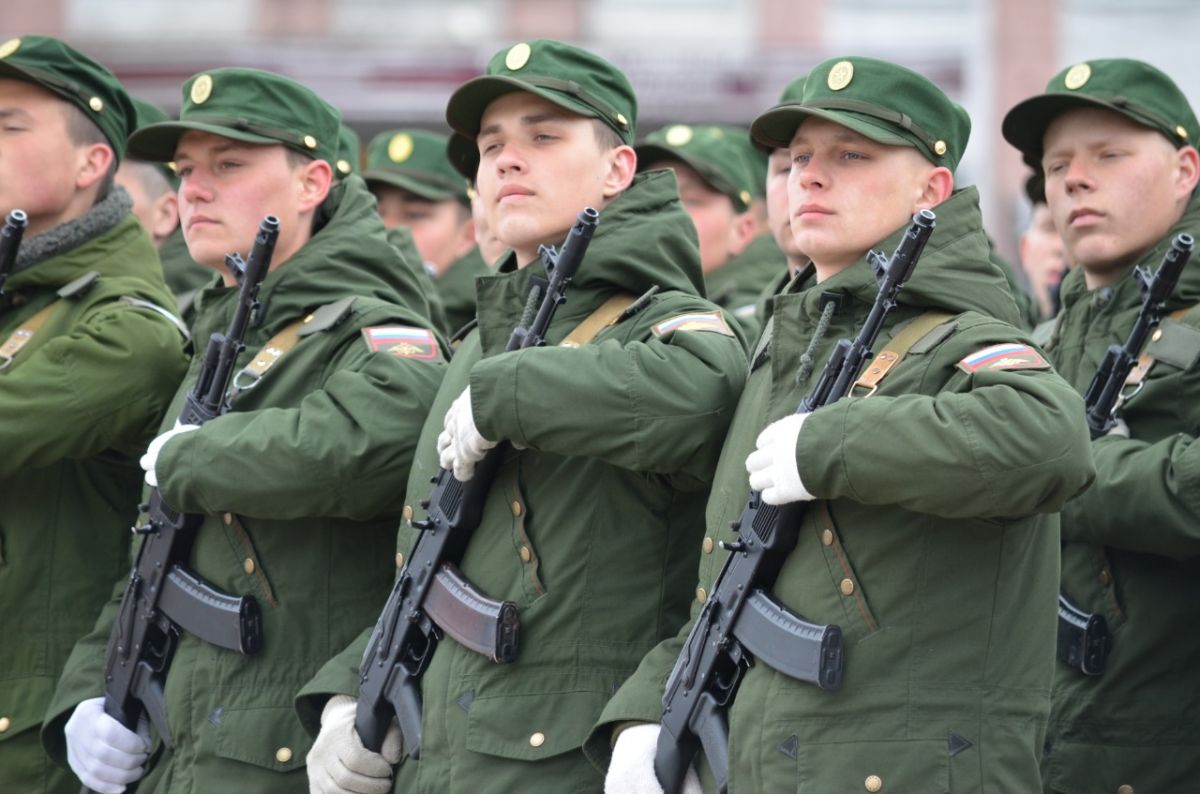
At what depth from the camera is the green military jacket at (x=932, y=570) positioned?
3488 mm

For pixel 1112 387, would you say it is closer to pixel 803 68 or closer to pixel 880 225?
pixel 880 225

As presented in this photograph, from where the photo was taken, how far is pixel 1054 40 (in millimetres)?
20719

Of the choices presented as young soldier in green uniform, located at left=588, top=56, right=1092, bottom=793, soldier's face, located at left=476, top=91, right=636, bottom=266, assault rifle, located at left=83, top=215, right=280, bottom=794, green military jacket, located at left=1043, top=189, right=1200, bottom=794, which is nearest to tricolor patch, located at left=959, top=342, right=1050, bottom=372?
young soldier in green uniform, located at left=588, top=56, right=1092, bottom=793

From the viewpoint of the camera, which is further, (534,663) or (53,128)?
(53,128)

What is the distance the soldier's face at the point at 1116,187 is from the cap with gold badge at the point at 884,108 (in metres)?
0.95

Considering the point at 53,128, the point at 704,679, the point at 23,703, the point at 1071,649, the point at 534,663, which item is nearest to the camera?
the point at 704,679

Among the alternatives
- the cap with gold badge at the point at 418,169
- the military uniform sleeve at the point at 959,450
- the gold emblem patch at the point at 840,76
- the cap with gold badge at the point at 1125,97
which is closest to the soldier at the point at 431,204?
the cap with gold badge at the point at 418,169

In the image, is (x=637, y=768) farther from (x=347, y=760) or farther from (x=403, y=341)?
(x=403, y=341)

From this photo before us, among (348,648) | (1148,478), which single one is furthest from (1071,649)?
(348,648)

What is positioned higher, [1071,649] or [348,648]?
[1071,649]

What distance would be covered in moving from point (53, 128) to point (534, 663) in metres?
2.66

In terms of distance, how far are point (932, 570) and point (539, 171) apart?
159 cm

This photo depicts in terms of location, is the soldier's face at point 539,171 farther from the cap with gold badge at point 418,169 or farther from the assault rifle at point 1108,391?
the cap with gold badge at point 418,169

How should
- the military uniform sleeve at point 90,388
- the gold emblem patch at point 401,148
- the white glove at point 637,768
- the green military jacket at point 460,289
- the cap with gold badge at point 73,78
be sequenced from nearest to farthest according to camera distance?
the white glove at point 637,768, the military uniform sleeve at point 90,388, the cap with gold badge at point 73,78, the green military jacket at point 460,289, the gold emblem patch at point 401,148
